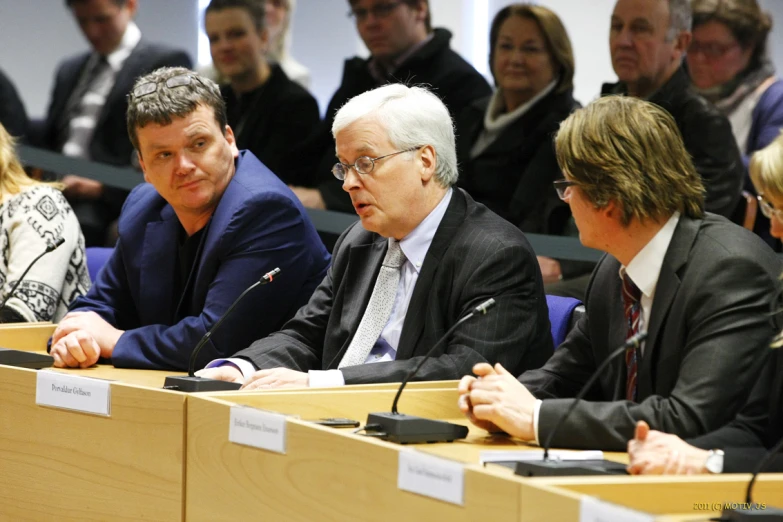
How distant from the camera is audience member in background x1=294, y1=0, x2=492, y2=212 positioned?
4.40m

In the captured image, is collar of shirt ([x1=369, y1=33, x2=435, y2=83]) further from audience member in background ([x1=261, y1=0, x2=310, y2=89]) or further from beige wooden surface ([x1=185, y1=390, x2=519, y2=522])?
beige wooden surface ([x1=185, y1=390, x2=519, y2=522])

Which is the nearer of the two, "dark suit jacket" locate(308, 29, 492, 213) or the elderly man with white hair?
the elderly man with white hair

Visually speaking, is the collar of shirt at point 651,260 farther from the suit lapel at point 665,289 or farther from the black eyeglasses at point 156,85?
the black eyeglasses at point 156,85

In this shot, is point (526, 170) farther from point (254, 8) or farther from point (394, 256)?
point (254, 8)

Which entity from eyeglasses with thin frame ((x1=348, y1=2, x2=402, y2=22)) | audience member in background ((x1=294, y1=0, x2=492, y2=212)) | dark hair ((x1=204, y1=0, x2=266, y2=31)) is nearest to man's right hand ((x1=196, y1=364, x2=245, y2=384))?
audience member in background ((x1=294, y1=0, x2=492, y2=212))

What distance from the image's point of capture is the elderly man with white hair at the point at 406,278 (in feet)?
8.72

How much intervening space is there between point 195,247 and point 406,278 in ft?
2.58

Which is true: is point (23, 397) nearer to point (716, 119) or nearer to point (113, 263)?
point (113, 263)

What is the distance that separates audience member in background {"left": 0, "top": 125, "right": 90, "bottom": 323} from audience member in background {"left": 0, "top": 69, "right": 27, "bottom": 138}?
196cm

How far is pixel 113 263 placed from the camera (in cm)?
356

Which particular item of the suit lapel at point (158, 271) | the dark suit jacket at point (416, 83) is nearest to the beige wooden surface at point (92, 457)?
the suit lapel at point (158, 271)

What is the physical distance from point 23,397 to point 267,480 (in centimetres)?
84

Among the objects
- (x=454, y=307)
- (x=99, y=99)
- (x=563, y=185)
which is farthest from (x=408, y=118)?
(x=99, y=99)

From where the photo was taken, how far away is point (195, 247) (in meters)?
3.37
